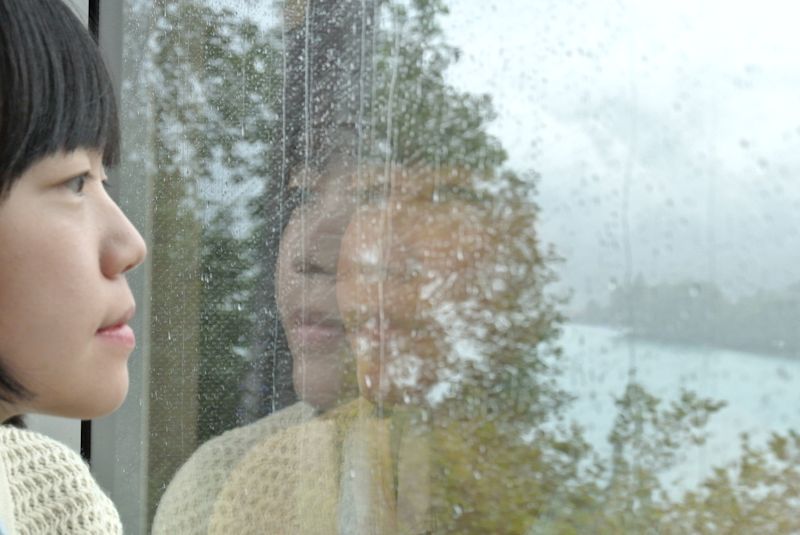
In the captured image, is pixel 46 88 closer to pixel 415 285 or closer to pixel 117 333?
pixel 117 333

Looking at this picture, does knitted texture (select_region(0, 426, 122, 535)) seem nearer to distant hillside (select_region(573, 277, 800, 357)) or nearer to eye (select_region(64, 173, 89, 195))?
eye (select_region(64, 173, 89, 195))

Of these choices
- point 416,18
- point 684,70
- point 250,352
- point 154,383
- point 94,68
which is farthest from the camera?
point 154,383

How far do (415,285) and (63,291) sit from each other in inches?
11.3

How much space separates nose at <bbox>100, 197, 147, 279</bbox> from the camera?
0.83 meters

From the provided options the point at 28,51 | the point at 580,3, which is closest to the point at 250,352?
the point at 28,51

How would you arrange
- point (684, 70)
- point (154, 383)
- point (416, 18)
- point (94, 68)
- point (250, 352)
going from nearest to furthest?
point (684, 70) → point (416, 18) → point (94, 68) → point (250, 352) → point (154, 383)

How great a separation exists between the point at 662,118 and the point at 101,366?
1.64 ft

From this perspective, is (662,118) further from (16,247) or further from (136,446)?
(136,446)

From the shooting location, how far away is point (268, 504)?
94 centimetres

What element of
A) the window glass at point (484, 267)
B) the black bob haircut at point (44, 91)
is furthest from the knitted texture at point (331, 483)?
the black bob haircut at point (44, 91)

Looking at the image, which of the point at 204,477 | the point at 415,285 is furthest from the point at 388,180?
the point at 204,477

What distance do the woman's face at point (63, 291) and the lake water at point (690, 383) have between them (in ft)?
1.31

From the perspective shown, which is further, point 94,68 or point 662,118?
point 94,68

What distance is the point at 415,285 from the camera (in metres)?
0.75
